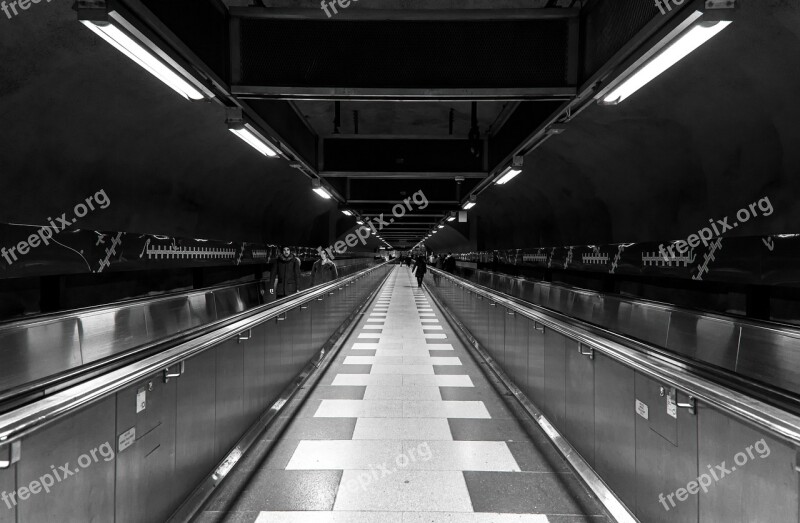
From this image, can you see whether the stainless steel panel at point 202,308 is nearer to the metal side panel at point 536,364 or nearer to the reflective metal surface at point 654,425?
the metal side panel at point 536,364

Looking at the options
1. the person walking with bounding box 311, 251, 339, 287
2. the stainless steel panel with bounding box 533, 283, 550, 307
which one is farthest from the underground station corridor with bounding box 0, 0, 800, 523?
the person walking with bounding box 311, 251, 339, 287

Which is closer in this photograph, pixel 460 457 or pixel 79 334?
pixel 460 457

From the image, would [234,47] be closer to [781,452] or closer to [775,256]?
[781,452]

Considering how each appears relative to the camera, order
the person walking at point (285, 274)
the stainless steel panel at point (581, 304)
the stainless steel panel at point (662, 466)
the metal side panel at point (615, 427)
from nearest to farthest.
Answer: the stainless steel panel at point (662, 466) < the metal side panel at point (615, 427) < the stainless steel panel at point (581, 304) < the person walking at point (285, 274)

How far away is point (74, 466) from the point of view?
1553mm

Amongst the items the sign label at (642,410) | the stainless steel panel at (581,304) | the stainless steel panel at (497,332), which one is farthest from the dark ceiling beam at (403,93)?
the stainless steel panel at (581,304)

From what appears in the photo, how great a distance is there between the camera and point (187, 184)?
714 cm

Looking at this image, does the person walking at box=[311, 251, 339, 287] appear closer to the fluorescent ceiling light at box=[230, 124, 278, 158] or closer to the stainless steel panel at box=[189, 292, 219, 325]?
the stainless steel panel at box=[189, 292, 219, 325]

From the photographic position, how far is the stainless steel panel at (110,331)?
12.8 ft

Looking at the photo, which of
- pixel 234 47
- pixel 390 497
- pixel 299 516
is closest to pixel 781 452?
pixel 390 497

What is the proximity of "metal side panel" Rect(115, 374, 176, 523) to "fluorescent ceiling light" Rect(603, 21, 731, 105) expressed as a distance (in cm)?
314

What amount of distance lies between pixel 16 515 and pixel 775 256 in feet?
16.7

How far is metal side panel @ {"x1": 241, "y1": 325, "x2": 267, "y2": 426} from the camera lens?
3354mm
